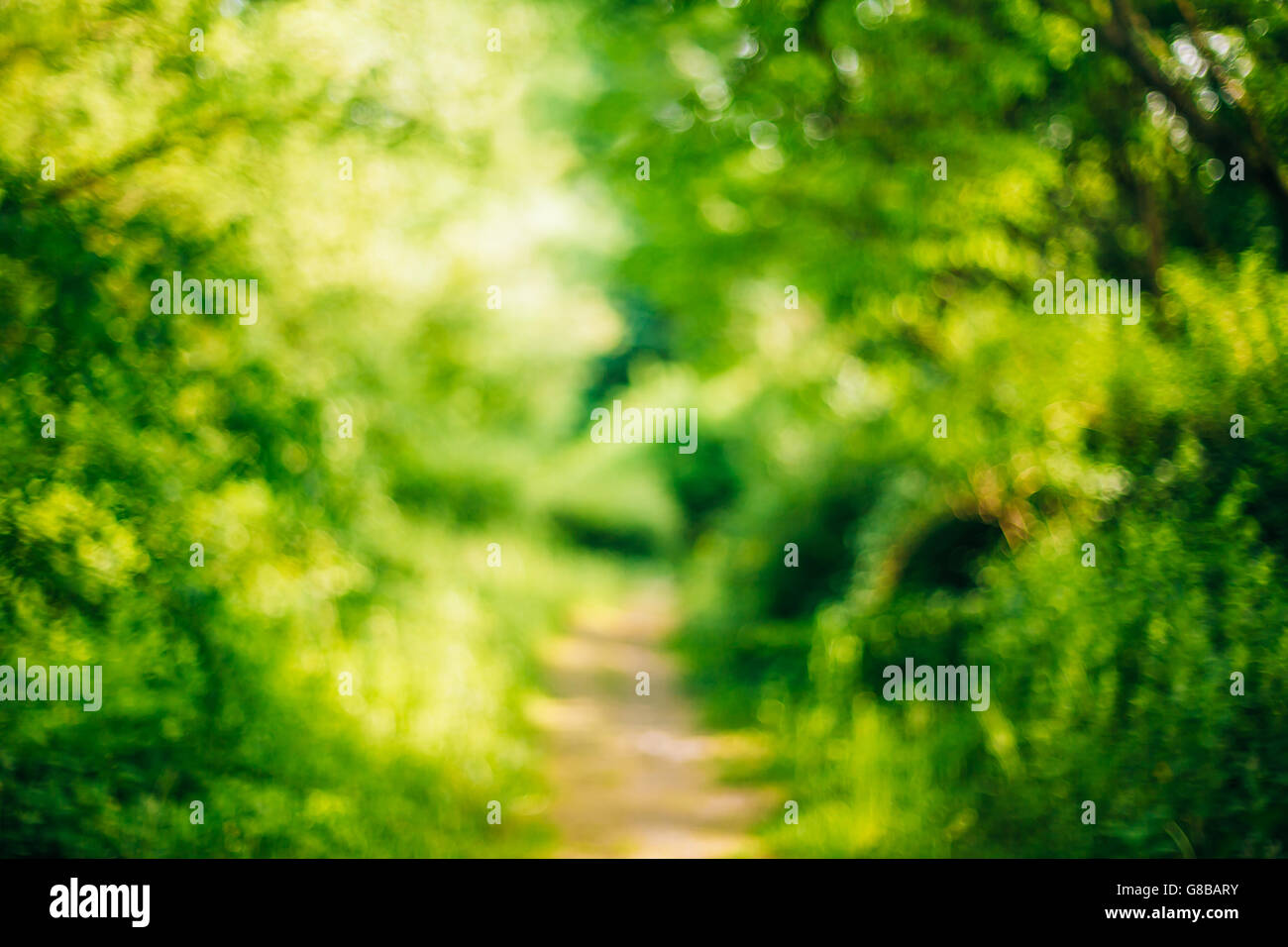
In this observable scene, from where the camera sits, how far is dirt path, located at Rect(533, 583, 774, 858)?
232 inches

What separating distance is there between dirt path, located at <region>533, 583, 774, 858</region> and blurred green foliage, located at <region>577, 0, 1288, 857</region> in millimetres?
523

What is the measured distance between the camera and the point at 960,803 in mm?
5023

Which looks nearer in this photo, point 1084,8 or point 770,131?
point 1084,8

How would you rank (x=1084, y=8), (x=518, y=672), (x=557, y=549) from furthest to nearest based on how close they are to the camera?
(x=557, y=549) < (x=518, y=672) < (x=1084, y=8)

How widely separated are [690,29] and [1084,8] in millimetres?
2207

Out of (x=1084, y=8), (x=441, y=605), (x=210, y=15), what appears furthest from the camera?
(x=441, y=605)

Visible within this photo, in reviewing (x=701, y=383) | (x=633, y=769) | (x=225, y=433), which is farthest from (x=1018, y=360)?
(x=225, y=433)

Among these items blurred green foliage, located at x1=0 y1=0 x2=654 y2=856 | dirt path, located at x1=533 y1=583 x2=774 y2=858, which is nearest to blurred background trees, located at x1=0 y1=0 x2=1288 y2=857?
blurred green foliage, located at x1=0 y1=0 x2=654 y2=856

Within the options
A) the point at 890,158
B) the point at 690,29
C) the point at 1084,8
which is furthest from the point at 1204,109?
the point at 690,29

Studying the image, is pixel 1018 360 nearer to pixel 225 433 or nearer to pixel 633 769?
pixel 633 769

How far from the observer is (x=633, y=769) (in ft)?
24.7

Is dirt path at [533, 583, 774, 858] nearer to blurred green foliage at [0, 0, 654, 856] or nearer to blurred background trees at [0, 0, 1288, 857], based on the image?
blurred background trees at [0, 0, 1288, 857]

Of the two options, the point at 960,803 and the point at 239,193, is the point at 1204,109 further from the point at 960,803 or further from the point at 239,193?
the point at 239,193
